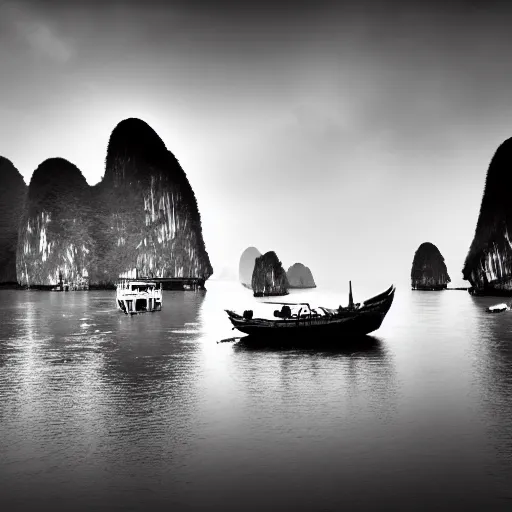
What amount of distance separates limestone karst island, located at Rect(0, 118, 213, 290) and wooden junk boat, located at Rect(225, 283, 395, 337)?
5007 inches

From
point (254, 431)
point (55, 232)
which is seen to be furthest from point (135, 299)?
point (55, 232)

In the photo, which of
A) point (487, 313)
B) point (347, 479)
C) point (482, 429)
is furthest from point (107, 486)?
point (487, 313)

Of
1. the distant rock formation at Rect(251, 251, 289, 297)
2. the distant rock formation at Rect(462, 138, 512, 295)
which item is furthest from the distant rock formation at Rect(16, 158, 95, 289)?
the distant rock formation at Rect(462, 138, 512, 295)

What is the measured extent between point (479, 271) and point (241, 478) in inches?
4386

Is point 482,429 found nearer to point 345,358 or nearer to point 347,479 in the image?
point 347,479

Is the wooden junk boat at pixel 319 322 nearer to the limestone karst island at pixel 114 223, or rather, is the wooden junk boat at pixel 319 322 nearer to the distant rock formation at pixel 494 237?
the distant rock formation at pixel 494 237

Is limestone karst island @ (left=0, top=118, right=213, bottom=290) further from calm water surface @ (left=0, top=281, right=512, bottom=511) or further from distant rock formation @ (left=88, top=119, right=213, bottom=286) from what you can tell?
calm water surface @ (left=0, top=281, right=512, bottom=511)

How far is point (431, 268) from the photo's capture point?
601 feet

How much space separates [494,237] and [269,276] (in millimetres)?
63524

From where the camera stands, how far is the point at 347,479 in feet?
38.3

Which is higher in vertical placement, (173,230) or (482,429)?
(173,230)

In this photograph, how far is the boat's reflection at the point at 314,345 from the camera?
3200 centimetres

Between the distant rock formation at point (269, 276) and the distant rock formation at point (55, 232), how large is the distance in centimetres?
5067

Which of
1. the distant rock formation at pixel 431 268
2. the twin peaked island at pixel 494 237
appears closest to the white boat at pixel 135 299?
the twin peaked island at pixel 494 237
